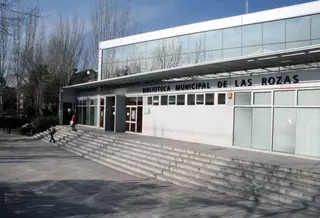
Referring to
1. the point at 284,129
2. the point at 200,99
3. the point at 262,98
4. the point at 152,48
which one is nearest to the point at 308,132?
the point at 284,129

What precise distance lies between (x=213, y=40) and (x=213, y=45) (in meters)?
0.35

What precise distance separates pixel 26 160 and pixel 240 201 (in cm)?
1145

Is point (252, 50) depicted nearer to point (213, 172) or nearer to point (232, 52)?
point (232, 52)

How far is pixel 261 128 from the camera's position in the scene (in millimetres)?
14648

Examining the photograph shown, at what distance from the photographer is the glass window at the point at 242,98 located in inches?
603

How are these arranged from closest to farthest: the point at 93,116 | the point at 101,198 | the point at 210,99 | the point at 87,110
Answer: the point at 101,198 < the point at 210,99 < the point at 93,116 < the point at 87,110

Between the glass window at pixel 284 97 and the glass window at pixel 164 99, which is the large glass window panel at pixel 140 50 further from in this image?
the glass window at pixel 284 97

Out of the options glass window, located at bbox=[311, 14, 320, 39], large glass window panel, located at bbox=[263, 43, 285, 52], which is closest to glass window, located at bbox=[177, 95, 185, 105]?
large glass window panel, located at bbox=[263, 43, 285, 52]

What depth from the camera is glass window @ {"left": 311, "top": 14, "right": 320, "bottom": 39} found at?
708 inches

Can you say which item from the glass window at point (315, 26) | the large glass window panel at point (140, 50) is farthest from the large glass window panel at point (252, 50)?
the large glass window panel at point (140, 50)

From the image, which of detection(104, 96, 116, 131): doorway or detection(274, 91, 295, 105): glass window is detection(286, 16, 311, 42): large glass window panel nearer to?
detection(274, 91, 295, 105): glass window

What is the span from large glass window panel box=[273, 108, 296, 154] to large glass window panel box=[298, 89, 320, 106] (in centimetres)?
49

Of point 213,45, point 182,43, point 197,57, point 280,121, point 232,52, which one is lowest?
point 280,121

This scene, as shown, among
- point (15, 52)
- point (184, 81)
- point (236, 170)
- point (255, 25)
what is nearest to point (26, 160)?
point (184, 81)
